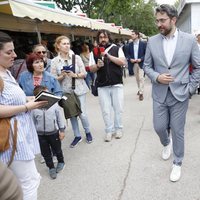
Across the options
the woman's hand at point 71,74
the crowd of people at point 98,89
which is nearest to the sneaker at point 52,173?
the crowd of people at point 98,89

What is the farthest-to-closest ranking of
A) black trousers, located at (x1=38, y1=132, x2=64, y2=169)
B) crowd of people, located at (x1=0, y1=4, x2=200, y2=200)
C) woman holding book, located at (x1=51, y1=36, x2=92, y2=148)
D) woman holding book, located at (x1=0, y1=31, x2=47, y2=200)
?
woman holding book, located at (x1=51, y1=36, x2=92, y2=148)
black trousers, located at (x1=38, y1=132, x2=64, y2=169)
crowd of people, located at (x1=0, y1=4, x2=200, y2=200)
woman holding book, located at (x1=0, y1=31, x2=47, y2=200)

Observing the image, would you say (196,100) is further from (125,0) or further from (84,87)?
(125,0)

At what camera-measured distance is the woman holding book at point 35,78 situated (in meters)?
3.75

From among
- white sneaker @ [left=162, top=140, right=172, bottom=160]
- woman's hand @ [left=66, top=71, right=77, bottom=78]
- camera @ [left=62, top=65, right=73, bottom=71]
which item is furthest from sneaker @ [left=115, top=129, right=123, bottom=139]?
camera @ [left=62, top=65, right=73, bottom=71]

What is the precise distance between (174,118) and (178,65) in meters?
0.63

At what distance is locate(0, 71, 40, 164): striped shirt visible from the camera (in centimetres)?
246

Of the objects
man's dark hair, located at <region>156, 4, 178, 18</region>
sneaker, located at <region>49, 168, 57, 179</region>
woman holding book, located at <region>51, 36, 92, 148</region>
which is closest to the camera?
man's dark hair, located at <region>156, 4, 178, 18</region>

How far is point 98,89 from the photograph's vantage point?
518cm

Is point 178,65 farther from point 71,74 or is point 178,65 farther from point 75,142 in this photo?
point 75,142

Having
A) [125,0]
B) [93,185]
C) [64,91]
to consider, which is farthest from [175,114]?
[125,0]

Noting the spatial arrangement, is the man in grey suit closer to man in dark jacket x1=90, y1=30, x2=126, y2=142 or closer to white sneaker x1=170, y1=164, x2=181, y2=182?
white sneaker x1=170, y1=164, x2=181, y2=182

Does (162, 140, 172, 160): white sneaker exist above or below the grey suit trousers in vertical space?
below

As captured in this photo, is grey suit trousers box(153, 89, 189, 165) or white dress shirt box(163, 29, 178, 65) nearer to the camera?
white dress shirt box(163, 29, 178, 65)

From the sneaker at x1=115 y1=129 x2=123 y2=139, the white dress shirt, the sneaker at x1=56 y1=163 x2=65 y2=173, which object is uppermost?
the white dress shirt
